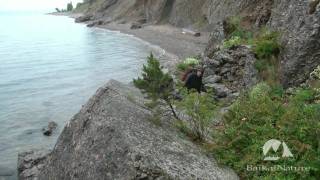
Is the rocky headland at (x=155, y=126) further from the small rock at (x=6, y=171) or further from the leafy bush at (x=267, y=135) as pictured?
the small rock at (x=6, y=171)

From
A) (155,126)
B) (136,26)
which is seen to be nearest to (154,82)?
(155,126)

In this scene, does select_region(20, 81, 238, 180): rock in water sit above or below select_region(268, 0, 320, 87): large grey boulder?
below

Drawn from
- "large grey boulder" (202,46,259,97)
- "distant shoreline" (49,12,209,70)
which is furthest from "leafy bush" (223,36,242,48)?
"distant shoreline" (49,12,209,70)

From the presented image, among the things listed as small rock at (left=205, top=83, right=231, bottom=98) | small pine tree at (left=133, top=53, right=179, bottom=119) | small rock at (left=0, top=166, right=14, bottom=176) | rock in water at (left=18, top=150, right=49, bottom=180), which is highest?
small pine tree at (left=133, top=53, right=179, bottom=119)

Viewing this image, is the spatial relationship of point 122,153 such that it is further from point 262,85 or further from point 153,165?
point 262,85

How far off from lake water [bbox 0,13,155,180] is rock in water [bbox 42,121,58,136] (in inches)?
15.3

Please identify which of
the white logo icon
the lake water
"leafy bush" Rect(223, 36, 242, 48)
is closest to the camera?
the white logo icon

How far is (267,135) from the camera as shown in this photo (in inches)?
462

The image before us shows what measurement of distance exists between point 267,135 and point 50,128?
55.8ft

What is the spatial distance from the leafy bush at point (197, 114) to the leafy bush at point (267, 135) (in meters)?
0.45

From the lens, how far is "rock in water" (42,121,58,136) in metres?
25.7

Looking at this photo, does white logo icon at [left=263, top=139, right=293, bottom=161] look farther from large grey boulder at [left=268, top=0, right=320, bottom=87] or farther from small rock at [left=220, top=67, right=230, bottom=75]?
small rock at [left=220, top=67, right=230, bottom=75]

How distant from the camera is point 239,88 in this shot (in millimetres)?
22031

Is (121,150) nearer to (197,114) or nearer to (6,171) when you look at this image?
(197,114)
